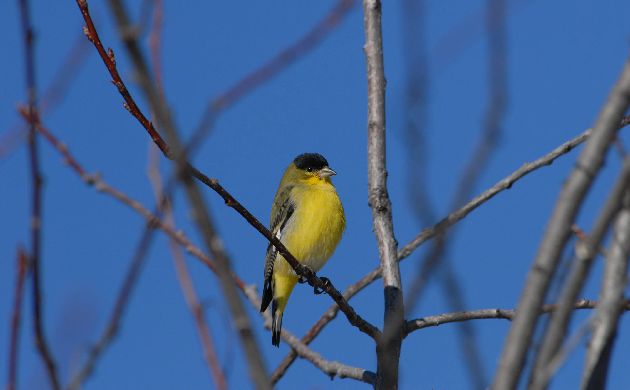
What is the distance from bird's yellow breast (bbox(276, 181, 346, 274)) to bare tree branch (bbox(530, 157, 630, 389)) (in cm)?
585

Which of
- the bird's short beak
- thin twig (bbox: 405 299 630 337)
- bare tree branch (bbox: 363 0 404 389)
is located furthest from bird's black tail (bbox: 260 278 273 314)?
thin twig (bbox: 405 299 630 337)

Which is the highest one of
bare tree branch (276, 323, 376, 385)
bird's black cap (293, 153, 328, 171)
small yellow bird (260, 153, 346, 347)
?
bird's black cap (293, 153, 328, 171)

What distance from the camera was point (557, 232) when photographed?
155 cm

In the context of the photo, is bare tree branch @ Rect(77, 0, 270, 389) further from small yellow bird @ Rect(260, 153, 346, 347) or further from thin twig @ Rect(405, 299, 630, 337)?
small yellow bird @ Rect(260, 153, 346, 347)

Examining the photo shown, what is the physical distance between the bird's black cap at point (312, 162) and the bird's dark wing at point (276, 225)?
1.06 ft

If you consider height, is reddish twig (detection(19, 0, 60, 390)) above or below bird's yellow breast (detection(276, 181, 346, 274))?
below

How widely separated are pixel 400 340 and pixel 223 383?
5.37 feet

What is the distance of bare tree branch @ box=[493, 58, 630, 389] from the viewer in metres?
1.54

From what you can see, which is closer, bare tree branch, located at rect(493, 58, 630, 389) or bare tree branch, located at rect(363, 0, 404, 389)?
bare tree branch, located at rect(493, 58, 630, 389)

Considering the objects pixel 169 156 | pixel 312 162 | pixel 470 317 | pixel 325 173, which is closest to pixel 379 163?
pixel 470 317

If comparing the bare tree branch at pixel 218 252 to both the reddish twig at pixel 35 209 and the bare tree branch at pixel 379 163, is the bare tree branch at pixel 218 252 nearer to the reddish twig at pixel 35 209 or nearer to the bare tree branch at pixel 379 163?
the reddish twig at pixel 35 209

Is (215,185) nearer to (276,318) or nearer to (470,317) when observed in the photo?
(470,317)

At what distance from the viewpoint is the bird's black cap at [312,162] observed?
325 inches

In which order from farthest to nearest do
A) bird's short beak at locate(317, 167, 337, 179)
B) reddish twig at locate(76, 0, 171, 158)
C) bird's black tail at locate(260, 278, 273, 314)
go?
bird's short beak at locate(317, 167, 337, 179)
bird's black tail at locate(260, 278, 273, 314)
reddish twig at locate(76, 0, 171, 158)
